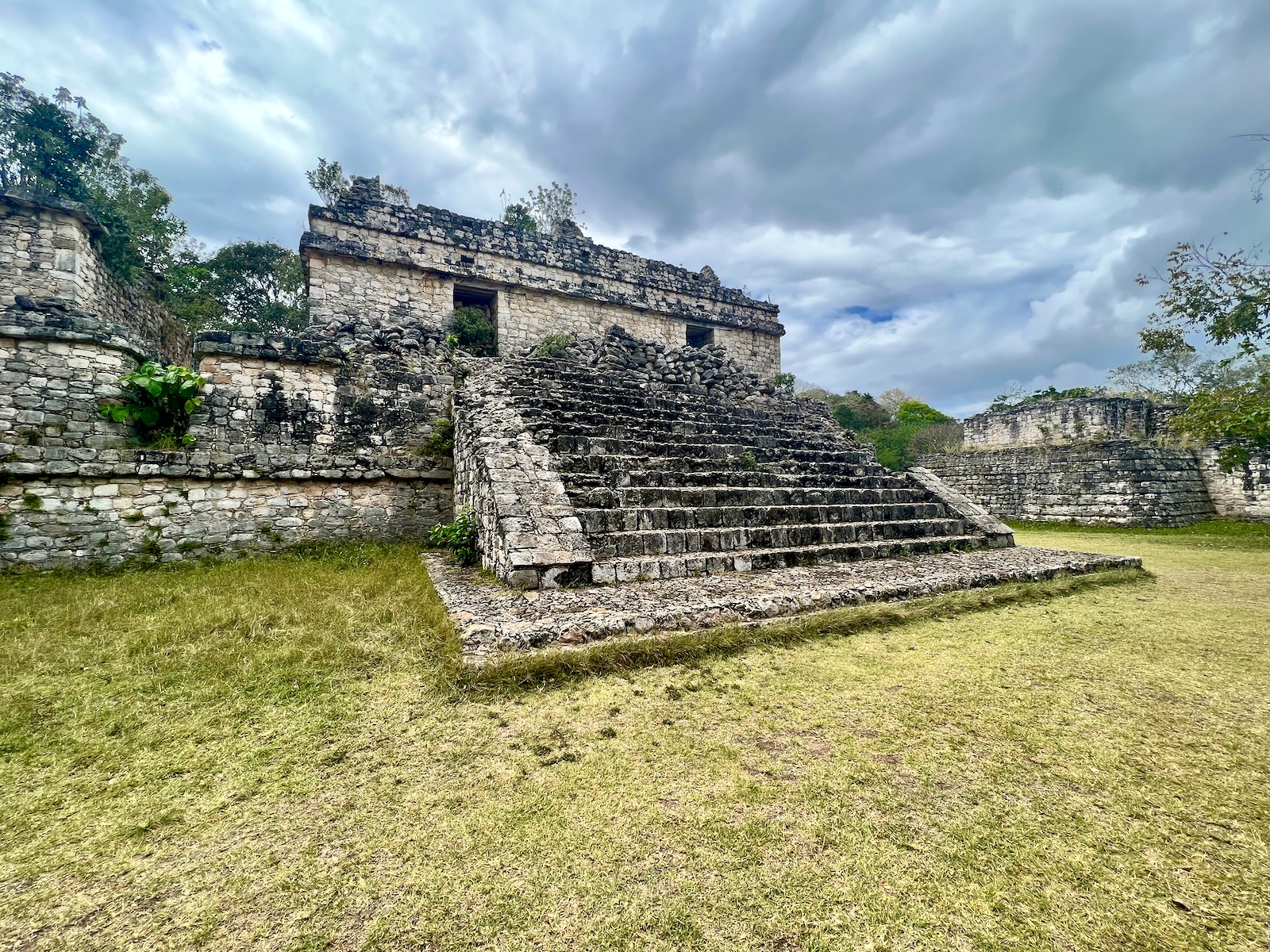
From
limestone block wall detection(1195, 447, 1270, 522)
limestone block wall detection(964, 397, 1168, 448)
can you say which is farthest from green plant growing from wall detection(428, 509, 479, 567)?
limestone block wall detection(1195, 447, 1270, 522)

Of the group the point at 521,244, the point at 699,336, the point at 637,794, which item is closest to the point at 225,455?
the point at 637,794

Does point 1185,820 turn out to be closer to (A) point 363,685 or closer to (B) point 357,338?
(A) point 363,685

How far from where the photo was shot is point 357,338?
7.42 metres

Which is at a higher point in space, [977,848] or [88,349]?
[88,349]

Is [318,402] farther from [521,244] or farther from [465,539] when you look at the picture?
[521,244]

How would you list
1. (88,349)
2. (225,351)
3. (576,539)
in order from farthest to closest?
(225,351) → (88,349) → (576,539)

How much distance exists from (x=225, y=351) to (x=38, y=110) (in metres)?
9.95

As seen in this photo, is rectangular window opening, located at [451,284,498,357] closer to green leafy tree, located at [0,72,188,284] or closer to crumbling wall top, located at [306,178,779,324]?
crumbling wall top, located at [306,178,779,324]

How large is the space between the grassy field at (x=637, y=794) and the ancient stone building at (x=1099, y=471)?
989 centimetres

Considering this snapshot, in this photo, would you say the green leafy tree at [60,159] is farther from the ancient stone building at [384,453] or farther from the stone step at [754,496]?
the stone step at [754,496]

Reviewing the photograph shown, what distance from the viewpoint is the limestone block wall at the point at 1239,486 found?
9664 mm

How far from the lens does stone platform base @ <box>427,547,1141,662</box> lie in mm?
2674

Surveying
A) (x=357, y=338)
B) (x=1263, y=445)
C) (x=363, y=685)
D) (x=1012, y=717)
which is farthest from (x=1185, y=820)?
(x=1263, y=445)

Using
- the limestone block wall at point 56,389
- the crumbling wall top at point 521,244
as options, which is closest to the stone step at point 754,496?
the limestone block wall at point 56,389
